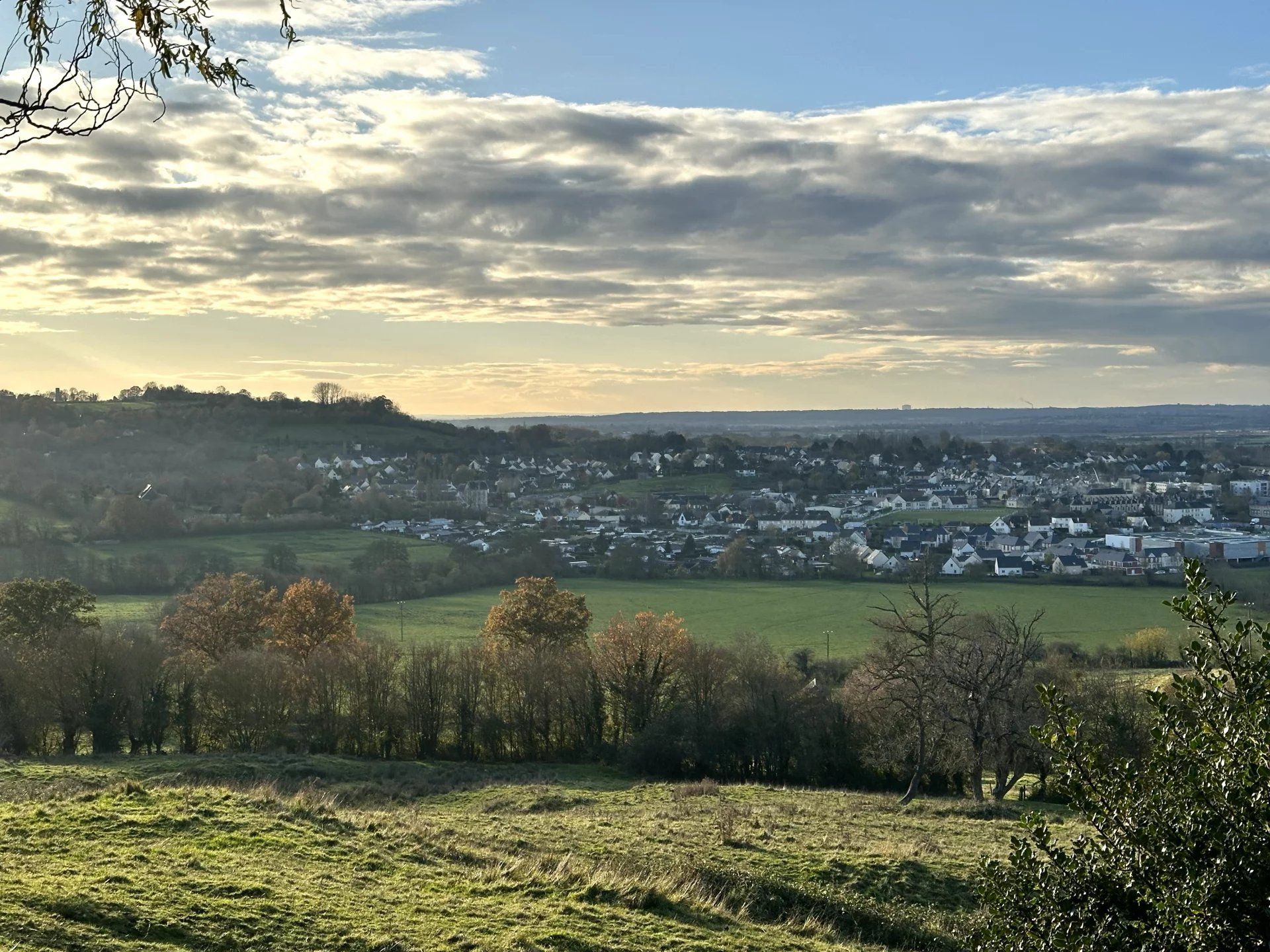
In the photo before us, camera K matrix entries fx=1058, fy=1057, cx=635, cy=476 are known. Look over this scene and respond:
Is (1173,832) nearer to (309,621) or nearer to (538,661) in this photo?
(538,661)

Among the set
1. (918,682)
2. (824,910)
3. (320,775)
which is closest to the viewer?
(824,910)

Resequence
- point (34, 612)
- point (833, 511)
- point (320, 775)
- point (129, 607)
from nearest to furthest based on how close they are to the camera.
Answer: point (320, 775), point (34, 612), point (129, 607), point (833, 511)

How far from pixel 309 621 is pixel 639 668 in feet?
57.1

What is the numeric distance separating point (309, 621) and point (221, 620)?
4014 mm

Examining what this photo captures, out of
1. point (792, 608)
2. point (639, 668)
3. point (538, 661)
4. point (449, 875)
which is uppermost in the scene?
point (449, 875)

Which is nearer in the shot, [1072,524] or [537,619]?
[537,619]

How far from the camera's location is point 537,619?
175 feet

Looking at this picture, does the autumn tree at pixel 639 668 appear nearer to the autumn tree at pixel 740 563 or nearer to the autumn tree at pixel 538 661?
the autumn tree at pixel 538 661

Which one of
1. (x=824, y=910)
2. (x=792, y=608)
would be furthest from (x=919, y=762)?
(x=792, y=608)

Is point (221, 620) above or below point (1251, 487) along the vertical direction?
below

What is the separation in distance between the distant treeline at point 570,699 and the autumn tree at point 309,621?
35 cm

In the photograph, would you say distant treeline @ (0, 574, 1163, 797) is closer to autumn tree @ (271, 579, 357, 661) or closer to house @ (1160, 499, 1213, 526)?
autumn tree @ (271, 579, 357, 661)

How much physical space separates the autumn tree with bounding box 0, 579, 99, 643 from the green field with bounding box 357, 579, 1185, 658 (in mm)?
14472

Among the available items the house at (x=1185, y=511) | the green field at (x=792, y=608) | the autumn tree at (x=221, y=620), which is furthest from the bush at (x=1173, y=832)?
the house at (x=1185, y=511)
